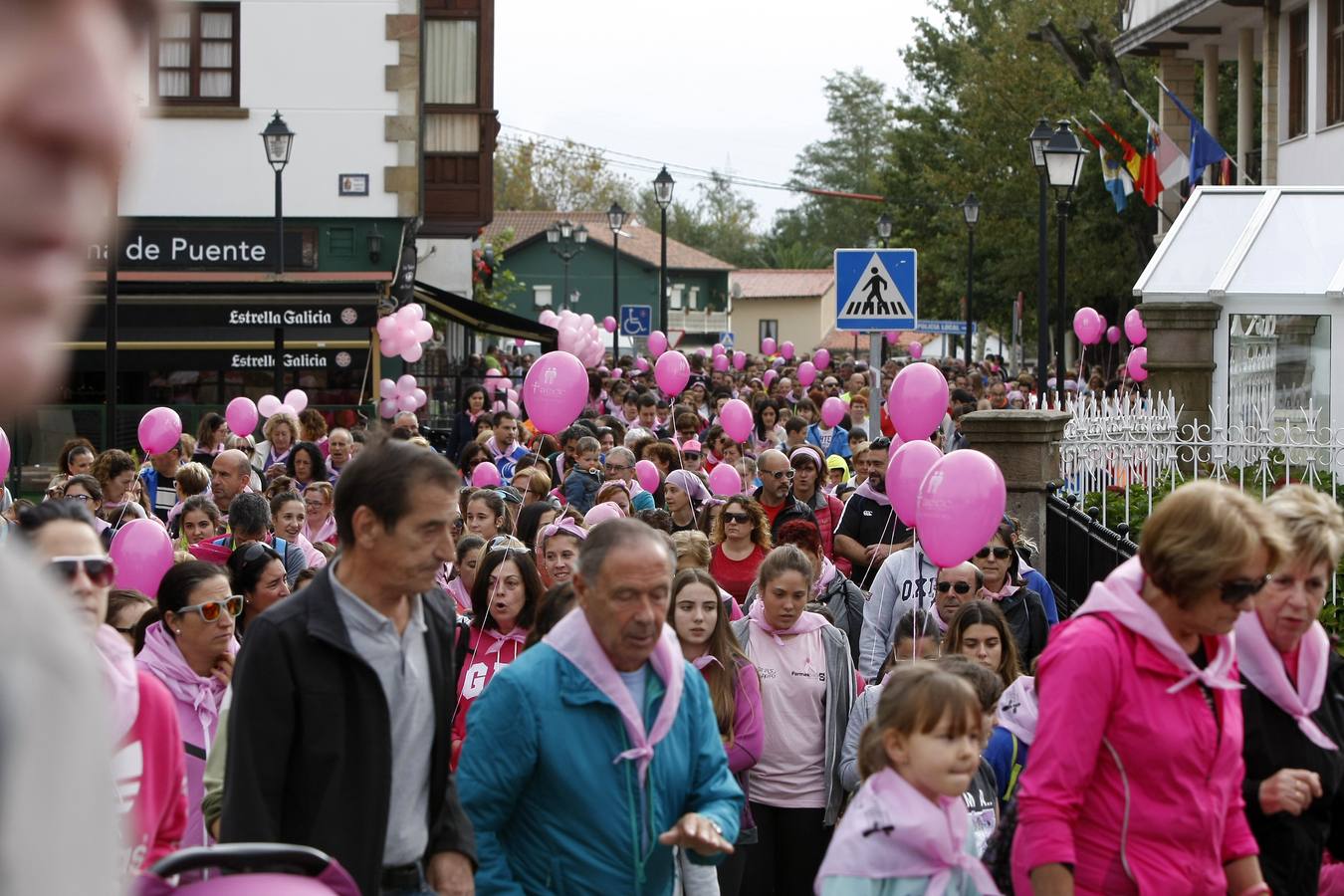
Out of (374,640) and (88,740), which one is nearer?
(88,740)

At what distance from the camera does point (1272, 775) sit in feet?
15.4

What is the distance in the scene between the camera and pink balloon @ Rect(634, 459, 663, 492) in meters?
13.6

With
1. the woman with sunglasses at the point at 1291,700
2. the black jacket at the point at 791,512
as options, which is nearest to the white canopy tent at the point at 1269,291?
the black jacket at the point at 791,512

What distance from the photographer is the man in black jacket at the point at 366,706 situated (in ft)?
13.1

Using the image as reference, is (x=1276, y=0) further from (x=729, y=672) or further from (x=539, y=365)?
(x=729, y=672)

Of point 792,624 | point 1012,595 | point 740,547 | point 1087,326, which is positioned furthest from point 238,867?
point 1087,326

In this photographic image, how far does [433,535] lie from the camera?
4.23m

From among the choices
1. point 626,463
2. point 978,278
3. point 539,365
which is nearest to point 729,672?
point 626,463

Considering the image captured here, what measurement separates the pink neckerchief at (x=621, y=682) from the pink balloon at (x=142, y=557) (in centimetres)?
506

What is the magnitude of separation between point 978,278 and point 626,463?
1801 inches

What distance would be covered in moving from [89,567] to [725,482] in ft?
35.7

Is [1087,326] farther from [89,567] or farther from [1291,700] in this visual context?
[89,567]

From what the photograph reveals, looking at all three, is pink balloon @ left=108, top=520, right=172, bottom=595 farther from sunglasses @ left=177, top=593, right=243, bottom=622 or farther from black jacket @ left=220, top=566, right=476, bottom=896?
black jacket @ left=220, top=566, right=476, bottom=896

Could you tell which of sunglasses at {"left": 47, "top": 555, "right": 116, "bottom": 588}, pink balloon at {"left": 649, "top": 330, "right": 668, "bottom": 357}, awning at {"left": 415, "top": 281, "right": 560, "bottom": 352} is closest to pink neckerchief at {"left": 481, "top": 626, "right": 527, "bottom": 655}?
sunglasses at {"left": 47, "top": 555, "right": 116, "bottom": 588}
